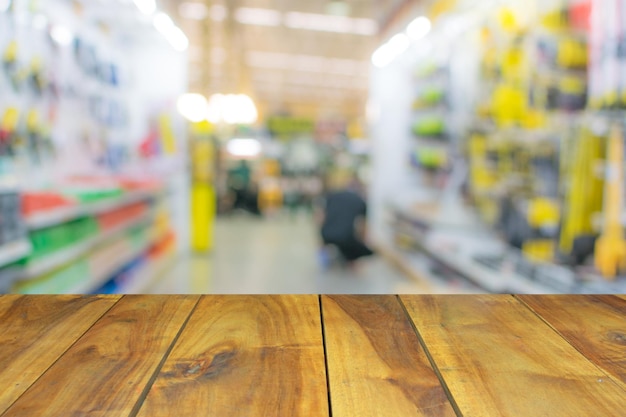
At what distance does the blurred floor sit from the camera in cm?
565

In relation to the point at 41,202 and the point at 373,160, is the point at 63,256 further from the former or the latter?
the point at 373,160

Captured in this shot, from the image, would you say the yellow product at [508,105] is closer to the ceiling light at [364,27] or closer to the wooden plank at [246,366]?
the wooden plank at [246,366]

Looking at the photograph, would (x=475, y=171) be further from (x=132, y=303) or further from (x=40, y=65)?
(x=132, y=303)

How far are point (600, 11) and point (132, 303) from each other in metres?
2.51

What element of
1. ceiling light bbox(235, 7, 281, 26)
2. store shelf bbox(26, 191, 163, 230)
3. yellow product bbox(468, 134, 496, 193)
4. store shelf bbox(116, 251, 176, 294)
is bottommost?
store shelf bbox(116, 251, 176, 294)

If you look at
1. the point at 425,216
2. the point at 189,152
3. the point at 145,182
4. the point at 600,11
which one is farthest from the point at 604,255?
the point at 189,152

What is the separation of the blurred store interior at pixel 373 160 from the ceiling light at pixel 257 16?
0.80 ft

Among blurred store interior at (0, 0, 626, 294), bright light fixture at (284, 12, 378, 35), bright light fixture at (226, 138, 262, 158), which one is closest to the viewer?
blurred store interior at (0, 0, 626, 294)

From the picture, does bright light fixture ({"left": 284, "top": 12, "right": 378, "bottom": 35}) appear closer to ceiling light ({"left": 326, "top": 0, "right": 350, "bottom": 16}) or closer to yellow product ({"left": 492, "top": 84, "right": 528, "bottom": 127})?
ceiling light ({"left": 326, "top": 0, "right": 350, "bottom": 16})

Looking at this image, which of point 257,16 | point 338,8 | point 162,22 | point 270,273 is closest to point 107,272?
point 270,273

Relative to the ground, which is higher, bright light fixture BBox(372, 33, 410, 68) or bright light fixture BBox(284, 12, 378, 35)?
bright light fixture BBox(284, 12, 378, 35)

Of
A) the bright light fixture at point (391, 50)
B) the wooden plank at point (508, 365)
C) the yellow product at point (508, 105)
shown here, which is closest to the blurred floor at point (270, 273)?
the yellow product at point (508, 105)

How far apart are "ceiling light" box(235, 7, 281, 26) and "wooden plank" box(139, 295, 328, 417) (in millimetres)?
10586

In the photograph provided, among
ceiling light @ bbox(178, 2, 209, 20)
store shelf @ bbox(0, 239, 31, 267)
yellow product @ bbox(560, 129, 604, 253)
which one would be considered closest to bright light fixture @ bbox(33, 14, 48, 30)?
store shelf @ bbox(0, 239, 31, 267)
